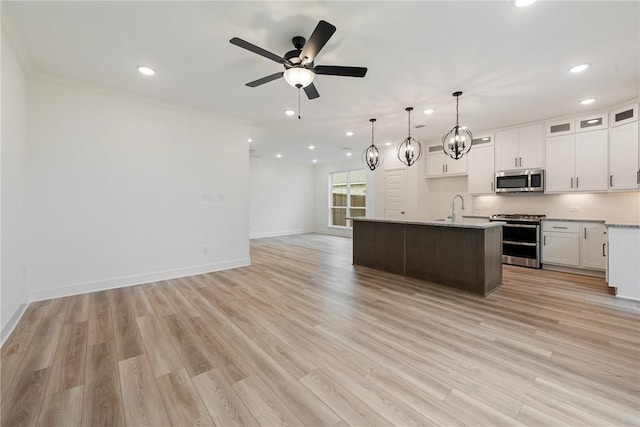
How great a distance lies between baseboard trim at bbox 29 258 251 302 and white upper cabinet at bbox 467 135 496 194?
5.15m

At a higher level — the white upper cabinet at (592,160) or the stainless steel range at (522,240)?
the white upper cabinet at (592,160)

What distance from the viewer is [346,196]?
9.94 m

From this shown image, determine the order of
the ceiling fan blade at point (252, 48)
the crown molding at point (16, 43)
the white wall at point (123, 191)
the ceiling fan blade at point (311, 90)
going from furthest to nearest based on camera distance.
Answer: the white wall at point (123, 191), the ceiling fan blade at point (311, 90), the crown molding at point (16, 43), the ceiling fan blade at point (252, 48)

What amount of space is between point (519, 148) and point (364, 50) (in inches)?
167

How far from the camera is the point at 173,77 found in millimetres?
3336

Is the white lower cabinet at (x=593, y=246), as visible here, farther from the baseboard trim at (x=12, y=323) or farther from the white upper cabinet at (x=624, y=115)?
the baseboard trim at (x=12, y=323)

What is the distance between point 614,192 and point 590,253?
1.11m

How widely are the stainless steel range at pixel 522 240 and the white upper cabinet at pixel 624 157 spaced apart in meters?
1.13

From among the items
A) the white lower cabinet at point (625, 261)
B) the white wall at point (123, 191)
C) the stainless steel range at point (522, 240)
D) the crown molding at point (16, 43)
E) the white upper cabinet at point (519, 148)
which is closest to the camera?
the crown molding at point (16, 43)

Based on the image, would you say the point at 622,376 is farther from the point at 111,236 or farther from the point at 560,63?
the point at 111,236

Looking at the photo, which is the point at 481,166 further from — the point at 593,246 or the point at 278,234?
the point at 278,234

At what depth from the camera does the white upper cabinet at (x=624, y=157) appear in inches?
156

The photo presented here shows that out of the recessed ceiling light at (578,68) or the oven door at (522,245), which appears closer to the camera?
the recessed ceiling light at (578,68)

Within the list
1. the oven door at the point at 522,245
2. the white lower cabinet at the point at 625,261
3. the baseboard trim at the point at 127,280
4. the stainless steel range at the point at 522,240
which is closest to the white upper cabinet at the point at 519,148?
the stainless steel range at the point at 522,240
